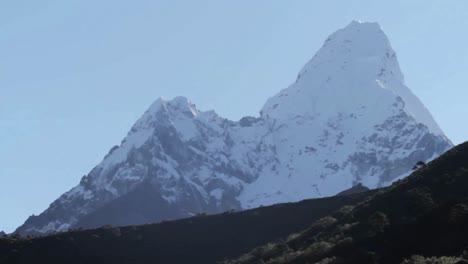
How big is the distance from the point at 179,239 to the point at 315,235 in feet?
143

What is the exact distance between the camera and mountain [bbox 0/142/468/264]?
74.8 m

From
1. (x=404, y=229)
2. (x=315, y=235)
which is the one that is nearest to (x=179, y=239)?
(x=315, y=235)

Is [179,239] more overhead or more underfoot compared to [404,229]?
more overhead

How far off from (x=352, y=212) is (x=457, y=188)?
51.6 ft

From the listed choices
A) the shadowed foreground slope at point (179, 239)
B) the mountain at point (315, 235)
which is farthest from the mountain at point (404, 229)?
the shadowed foreground slope at point (179, 239)

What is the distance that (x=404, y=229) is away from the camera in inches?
3145

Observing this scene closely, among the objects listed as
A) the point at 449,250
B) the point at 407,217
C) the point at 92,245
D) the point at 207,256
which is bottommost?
the point at 449,250

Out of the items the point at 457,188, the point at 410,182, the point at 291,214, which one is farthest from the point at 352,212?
the point at 291,214

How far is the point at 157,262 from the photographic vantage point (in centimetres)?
12562

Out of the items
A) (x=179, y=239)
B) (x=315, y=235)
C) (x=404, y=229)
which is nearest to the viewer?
(x=404, y=229)

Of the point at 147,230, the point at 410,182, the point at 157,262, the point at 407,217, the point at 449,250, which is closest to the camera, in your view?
the point at 449,250

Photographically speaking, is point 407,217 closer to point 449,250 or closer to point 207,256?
point 449,250

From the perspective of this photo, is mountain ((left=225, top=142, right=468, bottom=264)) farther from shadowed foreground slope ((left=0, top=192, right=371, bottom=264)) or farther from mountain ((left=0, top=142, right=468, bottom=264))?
shadowed foreground slope ((left=0, top=192, right=371, bottom=264))

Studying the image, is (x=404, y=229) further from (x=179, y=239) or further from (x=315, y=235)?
(x=179, y=239)
